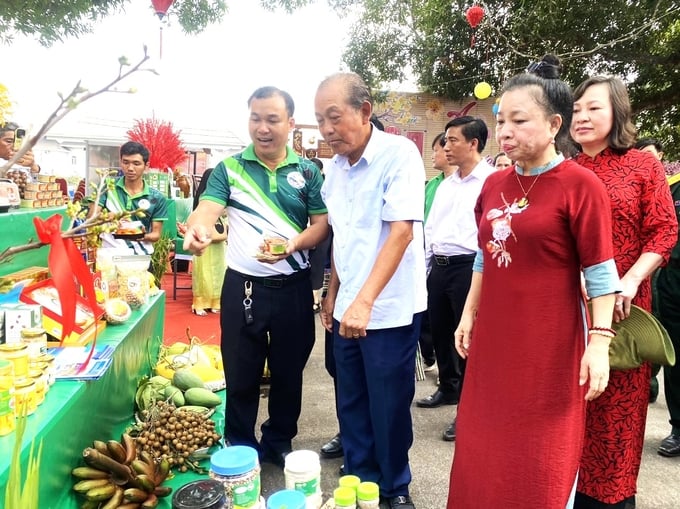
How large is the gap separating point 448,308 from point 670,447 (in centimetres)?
150

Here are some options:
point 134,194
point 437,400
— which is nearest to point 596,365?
point 437,400

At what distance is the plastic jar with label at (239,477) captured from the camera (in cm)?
180

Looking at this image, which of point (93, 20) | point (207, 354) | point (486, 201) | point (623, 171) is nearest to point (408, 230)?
point (486, 201)

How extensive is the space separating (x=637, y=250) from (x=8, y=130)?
320 centimetres

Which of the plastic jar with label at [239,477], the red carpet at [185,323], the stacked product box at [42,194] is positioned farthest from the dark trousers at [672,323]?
the stacked product box at [42,194]

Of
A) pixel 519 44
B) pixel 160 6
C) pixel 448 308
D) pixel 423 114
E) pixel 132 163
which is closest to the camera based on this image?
pixel 448 308

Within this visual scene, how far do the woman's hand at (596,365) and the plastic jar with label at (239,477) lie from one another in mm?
1179

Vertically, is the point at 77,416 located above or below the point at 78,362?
below

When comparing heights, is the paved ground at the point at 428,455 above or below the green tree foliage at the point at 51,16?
below

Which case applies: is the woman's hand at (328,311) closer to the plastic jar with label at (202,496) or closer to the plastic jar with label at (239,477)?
the plastic jar with label at (239,477)

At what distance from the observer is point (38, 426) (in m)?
1.42

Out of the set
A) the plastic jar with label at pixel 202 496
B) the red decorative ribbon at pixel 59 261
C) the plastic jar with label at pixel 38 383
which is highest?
the red decorative ribbon at pixel 59 261

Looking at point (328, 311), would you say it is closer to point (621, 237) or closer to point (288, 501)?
point (288, 501)

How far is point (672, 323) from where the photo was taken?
3.02 metres
